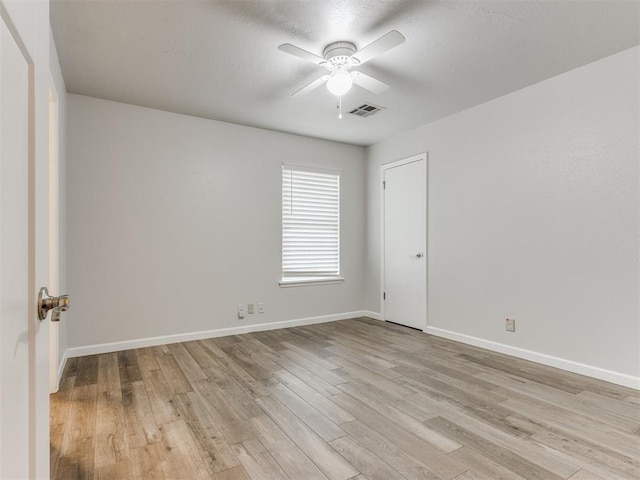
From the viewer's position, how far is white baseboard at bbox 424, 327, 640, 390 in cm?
278

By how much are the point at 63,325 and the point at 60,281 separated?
47 cm

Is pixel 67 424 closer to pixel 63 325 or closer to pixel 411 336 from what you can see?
pixel 63 325

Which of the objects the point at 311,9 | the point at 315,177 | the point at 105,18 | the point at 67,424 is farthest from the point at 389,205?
the point at 67,424

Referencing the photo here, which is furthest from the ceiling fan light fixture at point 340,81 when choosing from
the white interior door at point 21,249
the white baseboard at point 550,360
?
the white baseboard at point 550,360

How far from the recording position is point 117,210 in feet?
12.2

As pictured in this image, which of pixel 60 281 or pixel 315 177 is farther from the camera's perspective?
pixel 315 177

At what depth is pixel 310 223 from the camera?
499 centimetres

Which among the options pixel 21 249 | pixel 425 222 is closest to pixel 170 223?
pixel 425 222

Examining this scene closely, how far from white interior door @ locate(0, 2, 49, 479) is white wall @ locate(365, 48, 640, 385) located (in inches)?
142

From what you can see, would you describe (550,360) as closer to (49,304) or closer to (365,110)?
(365,110)

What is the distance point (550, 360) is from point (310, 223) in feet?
10.2

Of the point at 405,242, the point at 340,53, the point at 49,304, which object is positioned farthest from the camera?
the point at 405,242

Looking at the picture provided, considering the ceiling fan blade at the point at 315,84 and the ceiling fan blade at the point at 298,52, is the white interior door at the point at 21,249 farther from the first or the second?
the ceiling fan blade at the point at 315,84

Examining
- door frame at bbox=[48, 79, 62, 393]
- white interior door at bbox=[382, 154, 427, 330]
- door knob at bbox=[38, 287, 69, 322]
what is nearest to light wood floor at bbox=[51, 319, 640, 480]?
door frame at bbox=[48, 79, 62, 393]
